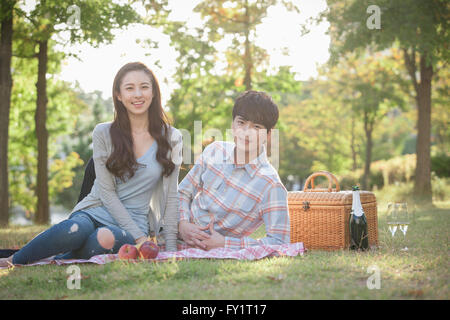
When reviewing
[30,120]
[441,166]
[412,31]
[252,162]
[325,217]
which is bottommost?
[325,217]

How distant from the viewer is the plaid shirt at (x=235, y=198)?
4180mm

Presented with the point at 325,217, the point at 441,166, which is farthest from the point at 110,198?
the point at 441,166

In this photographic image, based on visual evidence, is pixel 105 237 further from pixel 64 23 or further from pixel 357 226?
pixel 64 23

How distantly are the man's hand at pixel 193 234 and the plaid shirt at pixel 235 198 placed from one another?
11 cm

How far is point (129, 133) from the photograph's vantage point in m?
4.30

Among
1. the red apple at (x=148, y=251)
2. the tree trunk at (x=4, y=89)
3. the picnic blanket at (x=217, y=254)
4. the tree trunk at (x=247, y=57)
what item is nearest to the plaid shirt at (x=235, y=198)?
the picnic blanket at (x=217, y=254)

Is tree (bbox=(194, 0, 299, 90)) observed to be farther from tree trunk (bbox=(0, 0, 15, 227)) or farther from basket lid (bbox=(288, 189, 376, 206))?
basket lid (bbox=(288, 189, 376, 206))

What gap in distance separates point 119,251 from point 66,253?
64 centimetres

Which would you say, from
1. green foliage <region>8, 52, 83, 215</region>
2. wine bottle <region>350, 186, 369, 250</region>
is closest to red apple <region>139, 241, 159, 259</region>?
wine bottle <region>350, 186, 369, 250</region>

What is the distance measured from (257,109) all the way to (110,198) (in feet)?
4.78

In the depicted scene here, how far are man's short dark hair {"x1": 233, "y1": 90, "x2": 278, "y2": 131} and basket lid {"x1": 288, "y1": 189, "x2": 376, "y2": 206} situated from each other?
103cm
